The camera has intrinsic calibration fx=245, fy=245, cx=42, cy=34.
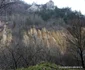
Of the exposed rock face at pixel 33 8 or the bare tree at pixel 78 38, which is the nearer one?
the bare tree at pixel 78 38

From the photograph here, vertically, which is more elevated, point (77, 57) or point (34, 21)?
point (34, 21)

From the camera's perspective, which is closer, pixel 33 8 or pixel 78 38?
pixel 78 38

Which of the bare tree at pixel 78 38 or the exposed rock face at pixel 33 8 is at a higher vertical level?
the exposed rock face at pixel 33 8

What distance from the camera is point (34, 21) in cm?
5744

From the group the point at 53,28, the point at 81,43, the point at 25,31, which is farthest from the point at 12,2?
the point at 53,28

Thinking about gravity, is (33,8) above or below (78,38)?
above

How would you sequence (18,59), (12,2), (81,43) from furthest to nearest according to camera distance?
(81,43), (18,59), (12,2)

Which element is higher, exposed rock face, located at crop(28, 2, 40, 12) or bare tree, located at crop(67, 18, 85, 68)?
exposed rock face, located at crop(28, 2, 40, 12)

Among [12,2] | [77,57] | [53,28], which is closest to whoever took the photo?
[12,2]

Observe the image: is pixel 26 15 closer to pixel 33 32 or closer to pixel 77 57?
pixel 33 32

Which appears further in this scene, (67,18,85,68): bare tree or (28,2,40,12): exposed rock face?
(28,2,40,12): exposed rock face

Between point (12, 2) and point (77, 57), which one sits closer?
point (12, 2)

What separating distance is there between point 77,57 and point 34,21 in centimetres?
3400

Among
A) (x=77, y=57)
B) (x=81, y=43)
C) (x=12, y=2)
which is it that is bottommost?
(x=77, y=57)
